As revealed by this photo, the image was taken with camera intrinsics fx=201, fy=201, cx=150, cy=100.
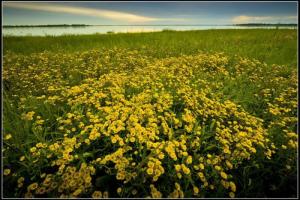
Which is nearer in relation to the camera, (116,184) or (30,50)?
(116,184)

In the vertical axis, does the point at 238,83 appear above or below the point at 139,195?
above

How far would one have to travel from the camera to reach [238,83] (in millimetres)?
5094

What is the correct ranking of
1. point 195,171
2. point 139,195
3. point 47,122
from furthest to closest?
point 47,122
point 195,171
point 139,195

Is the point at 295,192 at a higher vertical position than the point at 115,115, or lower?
lower

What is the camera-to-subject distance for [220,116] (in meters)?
3.21

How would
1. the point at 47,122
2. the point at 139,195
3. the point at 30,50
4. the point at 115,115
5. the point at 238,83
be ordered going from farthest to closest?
the point at 30,50 → the point at 238,83 → the point at 47,122 → the point at 115,115 → the point at 139,195

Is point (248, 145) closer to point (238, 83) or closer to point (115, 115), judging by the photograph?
point (115, 115)

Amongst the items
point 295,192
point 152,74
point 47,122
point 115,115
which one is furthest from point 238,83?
point 47,122

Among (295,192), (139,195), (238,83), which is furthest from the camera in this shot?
(238,83)

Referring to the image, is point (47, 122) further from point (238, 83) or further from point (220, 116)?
point (238, 83)

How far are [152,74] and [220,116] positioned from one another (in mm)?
2018

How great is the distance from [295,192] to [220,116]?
1.33 m

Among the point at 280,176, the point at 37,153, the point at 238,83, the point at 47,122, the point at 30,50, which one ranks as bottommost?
the point at 280,176

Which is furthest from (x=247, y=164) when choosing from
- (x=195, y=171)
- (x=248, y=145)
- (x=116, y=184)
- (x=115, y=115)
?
(x=115, y=115)
